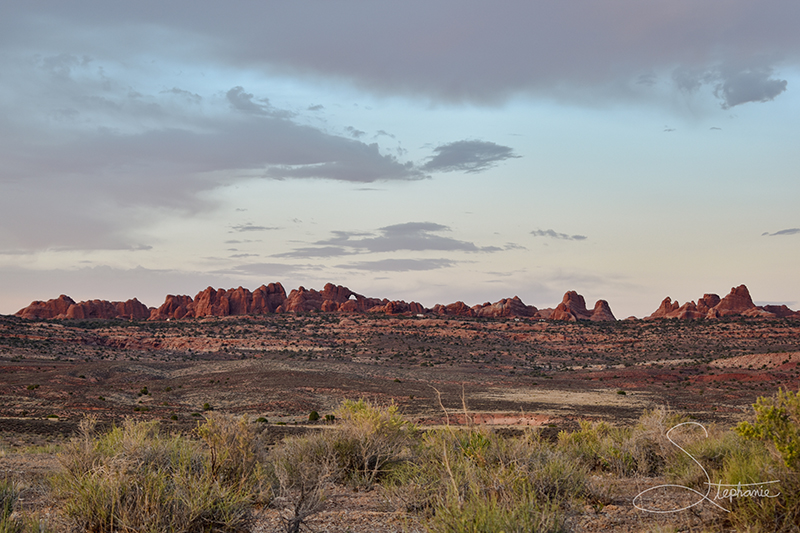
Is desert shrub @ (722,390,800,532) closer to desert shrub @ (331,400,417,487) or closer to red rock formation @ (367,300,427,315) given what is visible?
desert shrub @ (331,400,417,487)

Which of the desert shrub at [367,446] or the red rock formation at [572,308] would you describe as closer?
the desert shrub at [367,446]

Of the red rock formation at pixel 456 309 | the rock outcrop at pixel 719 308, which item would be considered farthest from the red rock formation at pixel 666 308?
the red rock formation at pixel 456 309

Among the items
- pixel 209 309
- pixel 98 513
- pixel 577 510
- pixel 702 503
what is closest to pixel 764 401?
pixel 702 503

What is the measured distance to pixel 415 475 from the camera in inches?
345

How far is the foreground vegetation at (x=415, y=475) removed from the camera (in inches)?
242

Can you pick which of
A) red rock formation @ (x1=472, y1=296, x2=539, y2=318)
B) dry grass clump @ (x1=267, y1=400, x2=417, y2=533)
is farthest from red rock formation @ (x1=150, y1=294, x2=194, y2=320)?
dry grass clump @ (x1=267, y1=400, x2=417, y2=533)

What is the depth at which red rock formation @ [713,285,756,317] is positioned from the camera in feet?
423

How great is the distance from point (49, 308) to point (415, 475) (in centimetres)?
17861

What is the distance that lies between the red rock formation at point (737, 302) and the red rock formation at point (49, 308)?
574 feet

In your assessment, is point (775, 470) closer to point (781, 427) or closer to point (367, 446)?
point (781, 427)

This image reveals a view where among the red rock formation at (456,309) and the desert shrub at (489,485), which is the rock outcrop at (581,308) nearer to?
the red rock formation at (456,309)

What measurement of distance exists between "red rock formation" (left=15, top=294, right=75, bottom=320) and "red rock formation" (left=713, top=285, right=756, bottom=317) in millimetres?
175085

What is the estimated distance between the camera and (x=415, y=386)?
49875 mm

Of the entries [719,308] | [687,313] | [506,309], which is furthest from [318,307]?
[719,308]
